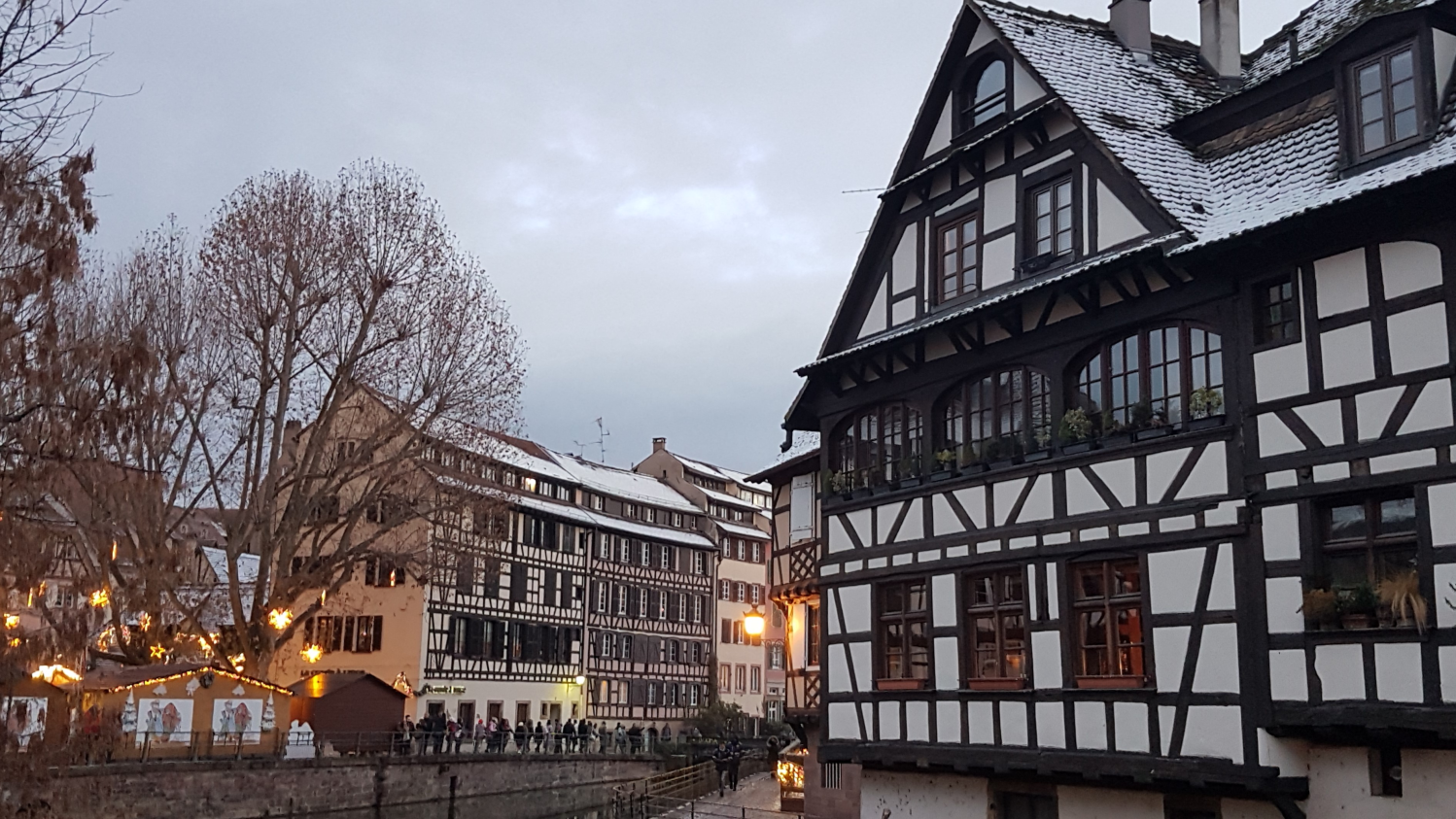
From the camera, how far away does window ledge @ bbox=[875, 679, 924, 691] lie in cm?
2050

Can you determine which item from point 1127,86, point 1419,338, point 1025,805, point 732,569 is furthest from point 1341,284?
point 732,569

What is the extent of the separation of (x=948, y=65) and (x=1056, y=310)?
508cm

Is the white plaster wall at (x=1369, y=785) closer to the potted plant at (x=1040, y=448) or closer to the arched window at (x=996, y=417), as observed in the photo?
the potted plant at (x=1040, y=448)

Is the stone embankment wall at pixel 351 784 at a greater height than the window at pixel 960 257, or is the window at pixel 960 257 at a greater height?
the window at pixel 960 257

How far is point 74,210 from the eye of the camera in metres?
8.48

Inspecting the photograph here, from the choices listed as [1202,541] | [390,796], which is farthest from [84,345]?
[390,796]

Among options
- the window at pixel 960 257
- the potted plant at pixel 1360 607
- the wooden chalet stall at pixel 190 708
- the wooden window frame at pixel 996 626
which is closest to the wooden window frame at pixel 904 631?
the wooden window frame at pixel 996 626

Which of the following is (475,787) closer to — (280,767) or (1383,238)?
(280,767)

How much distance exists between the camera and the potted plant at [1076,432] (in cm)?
1788

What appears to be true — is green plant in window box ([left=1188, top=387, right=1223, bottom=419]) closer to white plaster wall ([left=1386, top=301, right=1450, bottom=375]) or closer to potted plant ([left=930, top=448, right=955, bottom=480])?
white plaster wall ([left=1386, top=301, right=1450, bottom=375])

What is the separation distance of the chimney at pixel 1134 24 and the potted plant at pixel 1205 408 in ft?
24.8

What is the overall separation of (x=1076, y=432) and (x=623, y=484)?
50059 millimetres

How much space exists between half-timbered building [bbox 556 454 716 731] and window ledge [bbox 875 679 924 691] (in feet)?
127

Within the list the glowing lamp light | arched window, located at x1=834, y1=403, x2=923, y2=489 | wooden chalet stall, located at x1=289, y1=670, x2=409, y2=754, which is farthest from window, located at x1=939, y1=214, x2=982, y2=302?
wooden chalet stall, located at x1=289, y1=670, x2=409, y2=754
